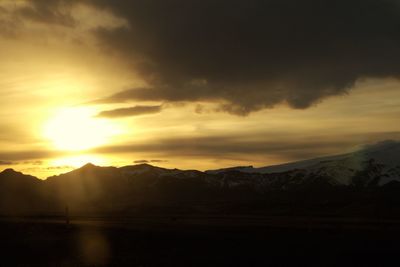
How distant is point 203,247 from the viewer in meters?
61.2

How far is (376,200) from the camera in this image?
173m

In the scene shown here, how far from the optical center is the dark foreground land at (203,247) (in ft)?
163

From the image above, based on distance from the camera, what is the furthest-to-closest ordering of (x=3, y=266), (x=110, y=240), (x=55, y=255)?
(x=110, y=240) < (x=55, y=255) < (x=3, y=266)

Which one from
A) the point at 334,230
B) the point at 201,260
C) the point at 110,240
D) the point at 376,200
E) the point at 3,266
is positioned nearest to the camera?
the point at 3,266

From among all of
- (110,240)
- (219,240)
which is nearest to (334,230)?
(219,240)

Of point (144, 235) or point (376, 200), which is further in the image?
point (376, 200)

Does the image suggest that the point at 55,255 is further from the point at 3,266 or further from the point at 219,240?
the point at 219,240

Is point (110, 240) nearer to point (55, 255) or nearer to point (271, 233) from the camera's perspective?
point (55, 255)

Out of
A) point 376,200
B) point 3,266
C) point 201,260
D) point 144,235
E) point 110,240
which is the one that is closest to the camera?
point 3,266

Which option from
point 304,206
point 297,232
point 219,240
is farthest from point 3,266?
point 304,206

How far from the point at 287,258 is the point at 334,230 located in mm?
33551

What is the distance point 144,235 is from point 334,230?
95.4 ft

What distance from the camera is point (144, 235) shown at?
75812 mm

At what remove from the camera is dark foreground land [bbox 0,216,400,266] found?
49.8 metres
